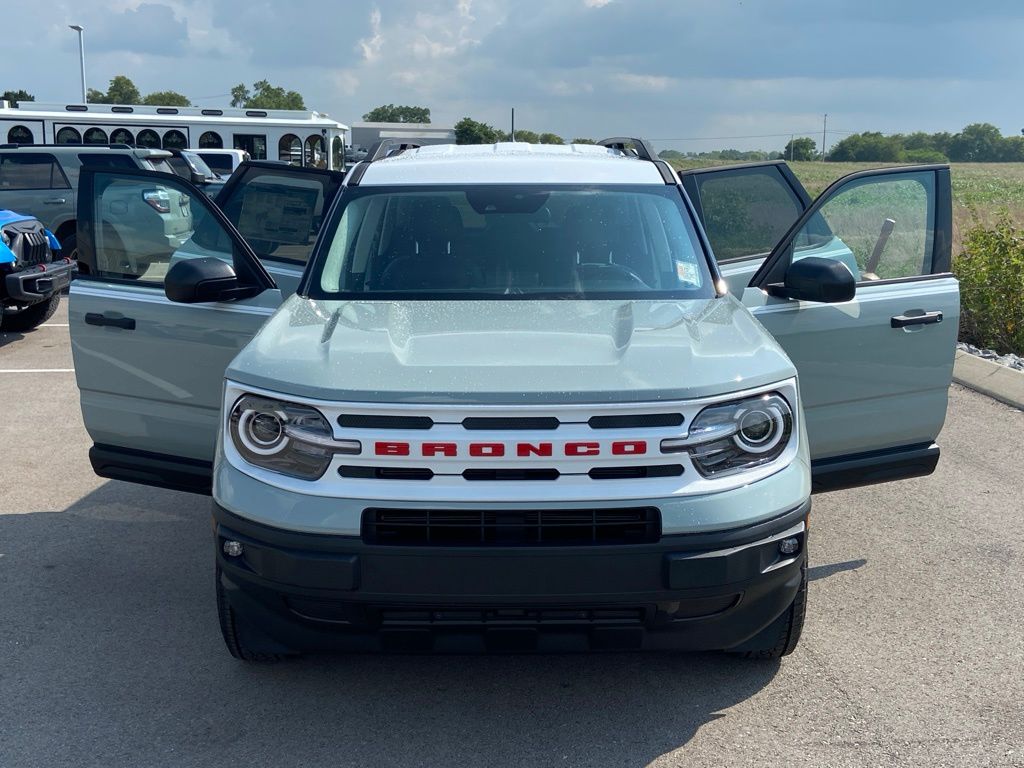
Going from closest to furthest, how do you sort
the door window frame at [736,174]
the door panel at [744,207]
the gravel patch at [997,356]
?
the door window frame at [736,174]
the door panel at [744,207]
the gravel patch at [997,356]

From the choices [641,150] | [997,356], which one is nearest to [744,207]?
[641,150]

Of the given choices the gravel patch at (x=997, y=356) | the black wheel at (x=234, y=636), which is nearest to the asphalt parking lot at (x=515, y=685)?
the black wheel at (x=234, y=636)

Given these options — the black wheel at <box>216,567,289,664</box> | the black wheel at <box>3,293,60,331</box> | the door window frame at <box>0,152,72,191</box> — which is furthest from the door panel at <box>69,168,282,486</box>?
the door window frame at <box>0,152,72,191</box>

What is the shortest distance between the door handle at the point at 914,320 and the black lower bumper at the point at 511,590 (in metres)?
1.53

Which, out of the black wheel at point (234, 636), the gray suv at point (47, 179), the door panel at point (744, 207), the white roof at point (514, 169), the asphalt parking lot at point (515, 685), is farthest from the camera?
the gray suv at point (47, 179)

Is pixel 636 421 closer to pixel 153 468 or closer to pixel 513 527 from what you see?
pixel 513 527

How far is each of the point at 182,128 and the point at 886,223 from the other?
26.1m

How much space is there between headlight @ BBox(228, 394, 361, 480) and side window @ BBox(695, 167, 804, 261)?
327cm

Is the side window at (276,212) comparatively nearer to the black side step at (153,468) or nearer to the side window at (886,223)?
the black side step at (153,468)

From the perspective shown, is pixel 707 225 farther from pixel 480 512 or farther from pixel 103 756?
pixel 103 756

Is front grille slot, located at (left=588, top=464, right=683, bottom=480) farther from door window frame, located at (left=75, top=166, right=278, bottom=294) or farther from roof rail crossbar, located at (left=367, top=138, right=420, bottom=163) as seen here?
roof rail crossbar, located at (left=367, top=138, right=420, bottom=163)

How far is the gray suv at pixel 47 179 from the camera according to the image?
15.9 metres

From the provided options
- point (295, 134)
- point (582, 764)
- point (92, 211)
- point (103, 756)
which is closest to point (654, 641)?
point (582, 764)

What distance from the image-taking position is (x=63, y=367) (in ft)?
32.1
